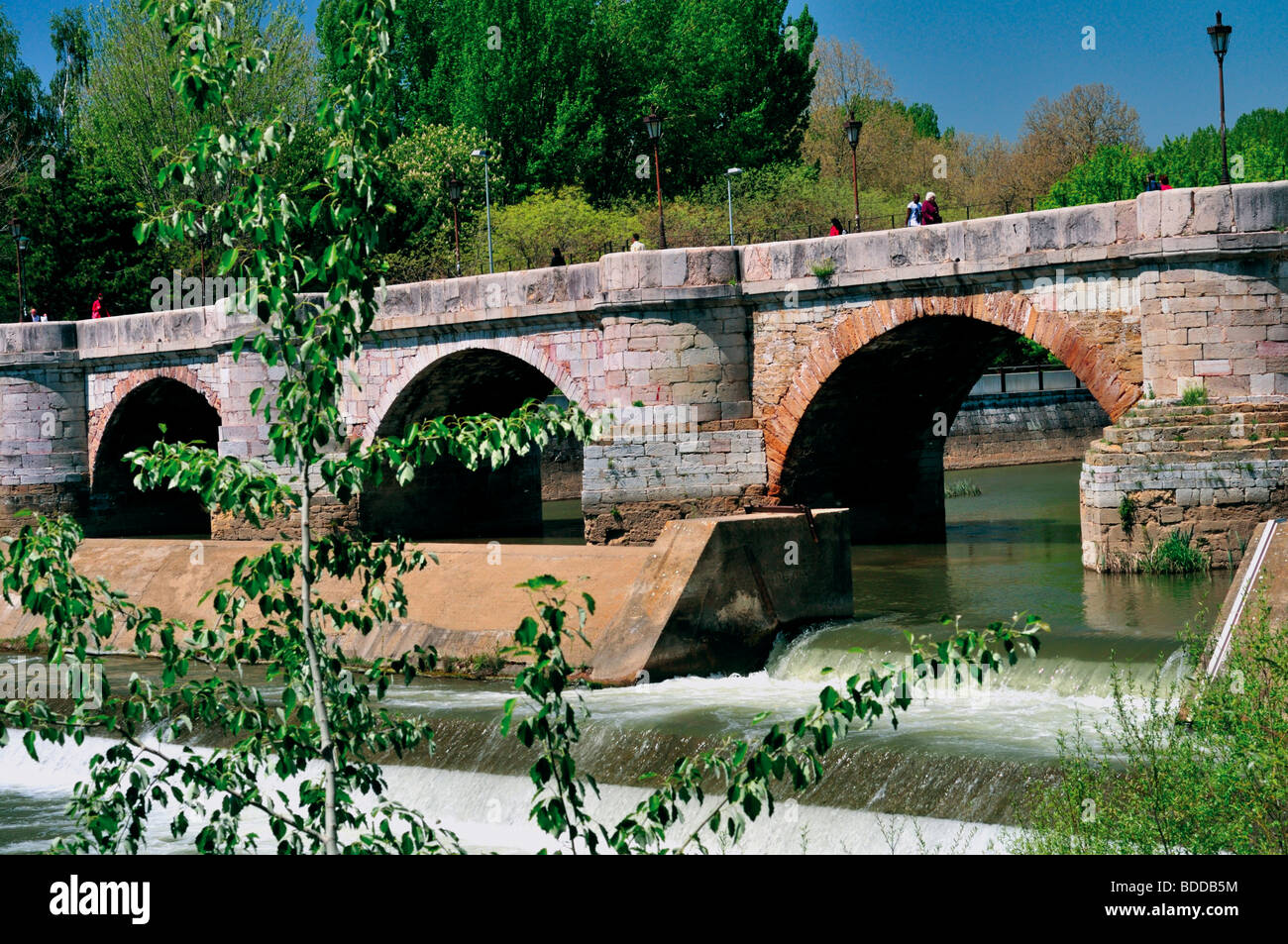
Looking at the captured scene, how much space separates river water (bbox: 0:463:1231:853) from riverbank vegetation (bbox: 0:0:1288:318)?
2254cm

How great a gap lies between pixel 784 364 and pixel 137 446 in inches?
580

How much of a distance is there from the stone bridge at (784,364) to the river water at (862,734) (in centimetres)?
236

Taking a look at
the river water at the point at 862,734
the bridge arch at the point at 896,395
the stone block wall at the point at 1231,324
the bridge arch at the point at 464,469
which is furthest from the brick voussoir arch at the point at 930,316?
the bridge arch at the point at 464,469

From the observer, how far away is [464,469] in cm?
2794

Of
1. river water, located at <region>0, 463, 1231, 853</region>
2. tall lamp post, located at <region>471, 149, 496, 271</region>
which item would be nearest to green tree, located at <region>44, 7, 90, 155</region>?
tall lamp post, located at <region>471, 149, 496, 271</region>

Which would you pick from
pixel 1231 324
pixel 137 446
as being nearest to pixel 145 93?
pixel 137 446

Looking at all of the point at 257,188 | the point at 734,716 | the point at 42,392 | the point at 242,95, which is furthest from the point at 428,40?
the point at 257,188

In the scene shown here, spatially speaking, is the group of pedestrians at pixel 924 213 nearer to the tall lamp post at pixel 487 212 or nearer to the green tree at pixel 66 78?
the tall lamp post at pixel 487 212

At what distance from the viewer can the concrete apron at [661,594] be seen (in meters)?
Answer: 12.6

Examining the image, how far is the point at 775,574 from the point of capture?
1330 centimetres

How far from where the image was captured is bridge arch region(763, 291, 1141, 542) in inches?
720

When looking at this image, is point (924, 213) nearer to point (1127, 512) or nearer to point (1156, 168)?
point (1127, 512)

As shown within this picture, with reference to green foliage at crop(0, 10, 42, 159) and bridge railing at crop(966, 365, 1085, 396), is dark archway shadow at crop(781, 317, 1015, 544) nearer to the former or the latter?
bridge railing at crop(966, 365, 1085, 396)
